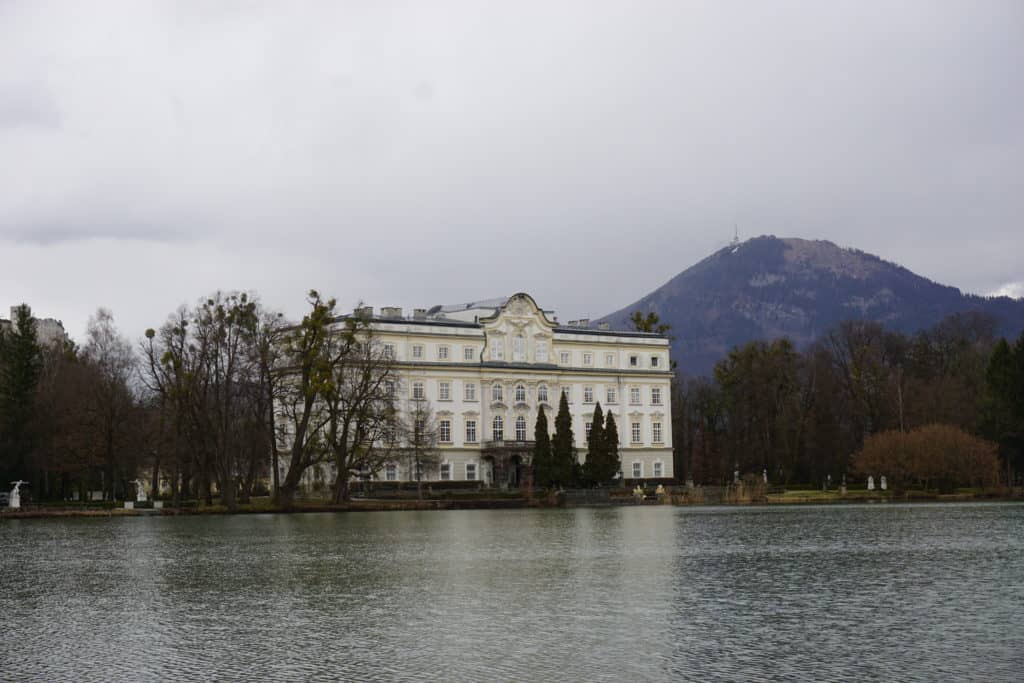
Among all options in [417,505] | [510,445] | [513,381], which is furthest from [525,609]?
[513,381]

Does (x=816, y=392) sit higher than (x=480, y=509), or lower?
higher

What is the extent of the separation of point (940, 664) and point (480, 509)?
53.1 m

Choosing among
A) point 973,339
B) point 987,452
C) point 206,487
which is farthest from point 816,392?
point 206,487

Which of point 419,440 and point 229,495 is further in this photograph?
point 419,440

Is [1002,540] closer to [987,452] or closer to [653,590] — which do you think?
[653,590]

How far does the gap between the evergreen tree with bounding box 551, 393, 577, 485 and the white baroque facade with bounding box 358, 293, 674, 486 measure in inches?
284

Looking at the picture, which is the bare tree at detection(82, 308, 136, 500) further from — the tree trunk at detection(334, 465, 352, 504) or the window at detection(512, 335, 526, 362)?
the window at detection(512, 335, 526, 362)

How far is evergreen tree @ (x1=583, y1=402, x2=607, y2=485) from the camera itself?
8044 centimetres

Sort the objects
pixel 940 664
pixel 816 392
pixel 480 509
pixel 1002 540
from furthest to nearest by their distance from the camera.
Result: pixel 816 392 → pixel 480 509 → pixel 1002 540 → pixel 940 664

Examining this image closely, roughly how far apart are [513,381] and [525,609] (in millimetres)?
72223

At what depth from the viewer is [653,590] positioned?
1852 centimetres

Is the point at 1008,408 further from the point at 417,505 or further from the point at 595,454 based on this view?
the point at 417,505

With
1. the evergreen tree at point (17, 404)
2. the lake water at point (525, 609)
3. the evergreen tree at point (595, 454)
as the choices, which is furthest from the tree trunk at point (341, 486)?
the lake water at point (525, 609)

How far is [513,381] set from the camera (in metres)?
88.8
